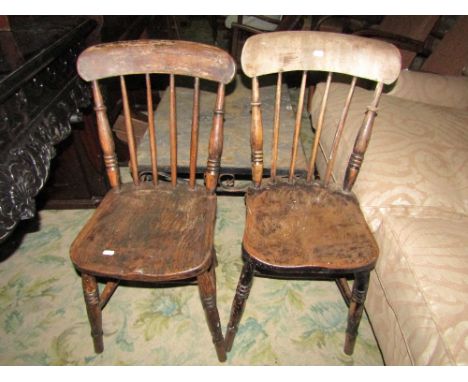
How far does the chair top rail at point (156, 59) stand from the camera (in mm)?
1063

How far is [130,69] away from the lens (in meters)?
1.10

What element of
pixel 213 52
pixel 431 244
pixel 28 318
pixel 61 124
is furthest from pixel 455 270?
pixel 28 318

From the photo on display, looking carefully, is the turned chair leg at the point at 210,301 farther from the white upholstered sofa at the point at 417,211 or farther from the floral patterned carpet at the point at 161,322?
the white upholstered sofa at the point at 417,211

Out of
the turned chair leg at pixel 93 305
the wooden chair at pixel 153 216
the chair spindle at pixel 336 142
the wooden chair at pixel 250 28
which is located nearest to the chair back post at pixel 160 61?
the wooden chair at pixel 153 216

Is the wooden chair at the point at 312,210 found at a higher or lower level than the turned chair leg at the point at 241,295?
higher

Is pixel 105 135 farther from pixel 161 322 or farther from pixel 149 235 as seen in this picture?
pixel 161 322

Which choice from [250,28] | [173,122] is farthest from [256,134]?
[250,28]

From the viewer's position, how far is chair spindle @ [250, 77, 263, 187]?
1.13m

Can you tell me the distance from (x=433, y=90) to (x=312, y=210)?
1.20 meters

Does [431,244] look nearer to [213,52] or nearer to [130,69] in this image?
[213,52]

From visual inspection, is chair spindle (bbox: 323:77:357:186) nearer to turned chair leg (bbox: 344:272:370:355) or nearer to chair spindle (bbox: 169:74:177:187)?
turned chair leg (bbox: 344:272:370:355)

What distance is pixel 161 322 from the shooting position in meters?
1.46

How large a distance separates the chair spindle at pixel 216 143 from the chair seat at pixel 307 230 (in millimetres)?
158

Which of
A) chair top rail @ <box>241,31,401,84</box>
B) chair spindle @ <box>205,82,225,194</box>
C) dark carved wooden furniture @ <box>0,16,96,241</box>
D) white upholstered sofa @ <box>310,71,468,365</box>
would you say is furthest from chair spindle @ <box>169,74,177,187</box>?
white upholstered sofa @ <box>310,71,468,365</box>
